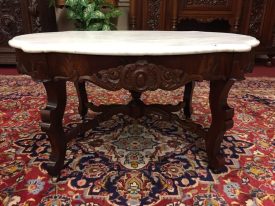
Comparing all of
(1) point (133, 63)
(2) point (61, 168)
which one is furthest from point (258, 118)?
(2) point (61, 168)

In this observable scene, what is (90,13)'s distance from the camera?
9.05 feet

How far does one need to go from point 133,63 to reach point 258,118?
1338mm

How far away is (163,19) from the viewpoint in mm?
2986

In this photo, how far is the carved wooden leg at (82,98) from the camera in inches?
67.4

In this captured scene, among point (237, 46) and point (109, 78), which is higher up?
point (237, 46)

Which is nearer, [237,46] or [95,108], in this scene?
[237,46]

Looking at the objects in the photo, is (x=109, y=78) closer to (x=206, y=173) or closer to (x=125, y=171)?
(x=125, y=171)

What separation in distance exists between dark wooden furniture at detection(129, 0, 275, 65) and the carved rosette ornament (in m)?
2.12

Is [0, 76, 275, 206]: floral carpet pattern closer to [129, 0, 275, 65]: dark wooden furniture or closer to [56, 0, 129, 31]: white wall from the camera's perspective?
[129, 0, 275, 65]: dark wooden furniture

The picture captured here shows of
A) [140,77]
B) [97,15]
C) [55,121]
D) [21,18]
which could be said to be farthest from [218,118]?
[21,18]

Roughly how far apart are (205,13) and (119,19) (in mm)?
1156

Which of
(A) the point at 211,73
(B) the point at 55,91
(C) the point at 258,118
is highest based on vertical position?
(A) the point at 211,73

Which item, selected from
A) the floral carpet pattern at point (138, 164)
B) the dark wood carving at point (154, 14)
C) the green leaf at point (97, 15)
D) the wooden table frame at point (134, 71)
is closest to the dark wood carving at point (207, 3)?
the dark wood carving at point (154, 14)

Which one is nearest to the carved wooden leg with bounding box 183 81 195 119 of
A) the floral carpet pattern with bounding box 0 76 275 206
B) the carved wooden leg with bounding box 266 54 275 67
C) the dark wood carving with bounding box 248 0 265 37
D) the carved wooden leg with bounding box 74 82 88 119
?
the floral carpet pattern with bounding box 0 76 275 206
